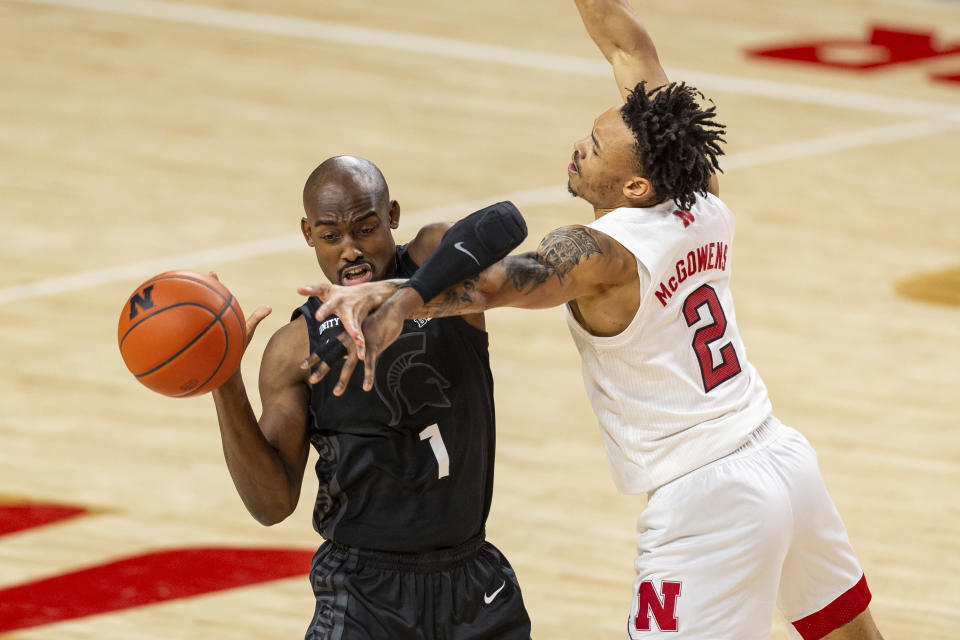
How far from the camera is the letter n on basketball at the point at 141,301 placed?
4109 mm

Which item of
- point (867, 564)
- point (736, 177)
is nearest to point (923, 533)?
point (867, 564)

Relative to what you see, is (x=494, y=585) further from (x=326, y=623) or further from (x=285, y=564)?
(x=285, y=564)

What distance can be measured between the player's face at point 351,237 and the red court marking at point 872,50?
33.0 feet

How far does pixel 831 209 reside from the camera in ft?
34.3

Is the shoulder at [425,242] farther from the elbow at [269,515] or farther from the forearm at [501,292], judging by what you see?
the elbow at [269,515]

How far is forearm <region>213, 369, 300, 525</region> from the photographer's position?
4047 mm

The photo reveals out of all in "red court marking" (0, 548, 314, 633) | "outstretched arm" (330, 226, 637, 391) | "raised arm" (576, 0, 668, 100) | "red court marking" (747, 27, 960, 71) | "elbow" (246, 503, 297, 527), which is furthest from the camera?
"red court marking" (747, 27, 960, 71)

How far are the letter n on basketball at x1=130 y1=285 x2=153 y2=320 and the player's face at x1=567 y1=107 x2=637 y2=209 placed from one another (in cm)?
117

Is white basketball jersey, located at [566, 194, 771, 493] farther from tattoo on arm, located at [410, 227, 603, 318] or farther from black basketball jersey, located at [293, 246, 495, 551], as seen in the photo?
black basketball jersey, located at [293, 246, 495, 551]

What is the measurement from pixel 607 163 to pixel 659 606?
1.18 meters

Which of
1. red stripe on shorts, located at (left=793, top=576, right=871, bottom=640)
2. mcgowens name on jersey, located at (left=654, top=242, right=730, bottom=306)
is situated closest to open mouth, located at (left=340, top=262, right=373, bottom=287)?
mcgowens name on jersey, located at (left=654, top=242, right=730, bottom=306)

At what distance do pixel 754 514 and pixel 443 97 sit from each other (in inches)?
340

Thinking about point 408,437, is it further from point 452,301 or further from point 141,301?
point 141,301

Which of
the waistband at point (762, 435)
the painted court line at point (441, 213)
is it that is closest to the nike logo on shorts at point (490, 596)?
the waistband at point (762, 435)
